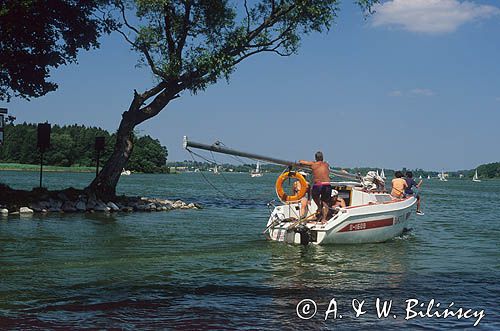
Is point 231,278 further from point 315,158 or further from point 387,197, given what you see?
point 387,197

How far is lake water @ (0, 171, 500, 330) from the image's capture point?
870 cm

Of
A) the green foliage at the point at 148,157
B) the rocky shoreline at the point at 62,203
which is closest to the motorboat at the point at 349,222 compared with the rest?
the rocky shoreline at the point at 62,203

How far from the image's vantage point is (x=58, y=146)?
13275 centimetres

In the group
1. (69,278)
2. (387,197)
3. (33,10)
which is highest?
(33,10)

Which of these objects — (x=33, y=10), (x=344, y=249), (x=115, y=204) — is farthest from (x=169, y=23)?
(x=344, y=249)

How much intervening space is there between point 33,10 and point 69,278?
15.9m

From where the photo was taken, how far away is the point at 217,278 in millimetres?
11734

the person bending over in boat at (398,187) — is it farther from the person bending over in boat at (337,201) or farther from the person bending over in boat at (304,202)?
the person bending over in boat at (304,202)

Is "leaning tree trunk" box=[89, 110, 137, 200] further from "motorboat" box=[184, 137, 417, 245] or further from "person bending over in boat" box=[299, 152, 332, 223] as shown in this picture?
"person bending over in boat" box=[299, 152, 332, 223]

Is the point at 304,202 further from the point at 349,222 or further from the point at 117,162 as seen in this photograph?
the point at 117,162

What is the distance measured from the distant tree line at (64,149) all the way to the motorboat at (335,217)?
113337 millimetres

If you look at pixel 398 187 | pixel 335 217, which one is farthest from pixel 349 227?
pixel 398 187

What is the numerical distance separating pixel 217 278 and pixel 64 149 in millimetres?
129516

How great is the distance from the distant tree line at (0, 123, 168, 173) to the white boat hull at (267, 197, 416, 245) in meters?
114
